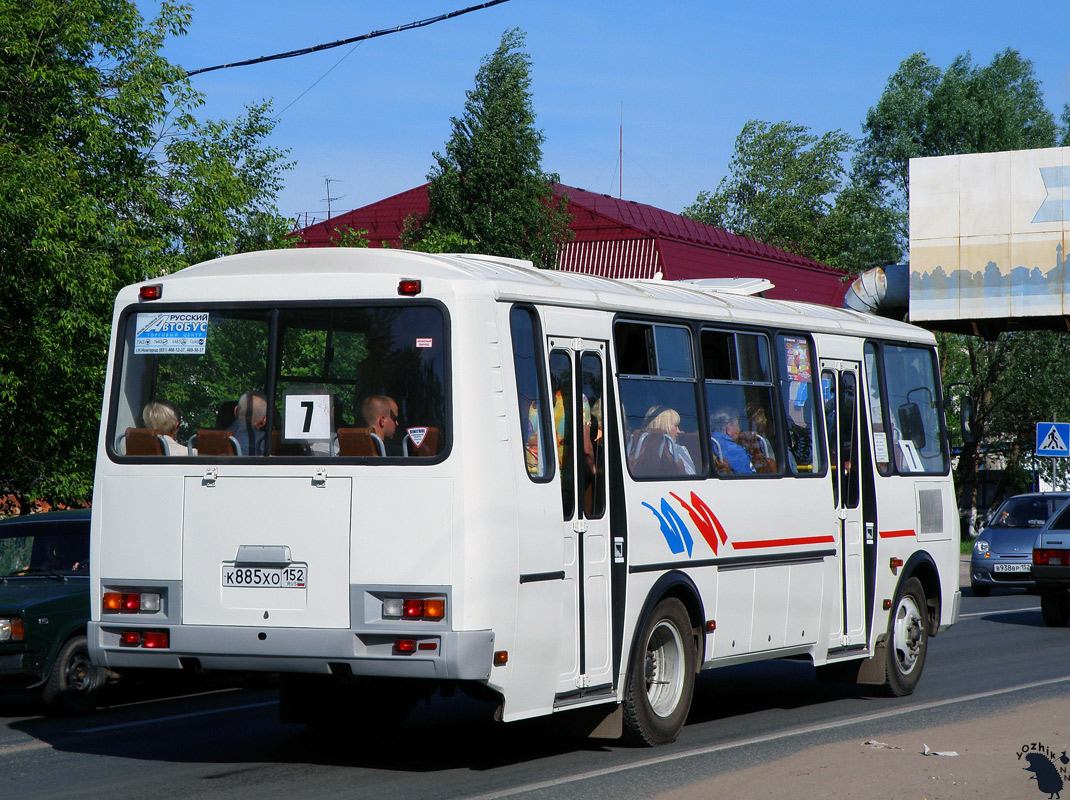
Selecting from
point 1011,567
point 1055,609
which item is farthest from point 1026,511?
point 1055,609

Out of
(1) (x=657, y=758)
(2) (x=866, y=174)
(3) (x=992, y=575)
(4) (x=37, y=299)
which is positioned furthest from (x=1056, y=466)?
(1) (x=657, y=758)

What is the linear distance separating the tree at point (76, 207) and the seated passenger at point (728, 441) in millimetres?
8414

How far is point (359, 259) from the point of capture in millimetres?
8281

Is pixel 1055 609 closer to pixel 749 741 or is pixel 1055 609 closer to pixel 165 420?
pixel 749 741

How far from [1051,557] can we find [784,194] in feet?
188

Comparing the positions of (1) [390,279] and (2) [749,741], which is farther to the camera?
(2) [749,741]

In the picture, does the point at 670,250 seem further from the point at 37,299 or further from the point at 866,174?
the point at 37,299

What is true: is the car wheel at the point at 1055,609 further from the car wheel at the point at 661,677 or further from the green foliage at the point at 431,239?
the green foliage at the point at 431,239

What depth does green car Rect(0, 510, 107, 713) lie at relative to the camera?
34.5 feet

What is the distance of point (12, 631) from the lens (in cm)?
1047

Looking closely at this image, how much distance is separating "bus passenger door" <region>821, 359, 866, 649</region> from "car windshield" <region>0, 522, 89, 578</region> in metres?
6.06

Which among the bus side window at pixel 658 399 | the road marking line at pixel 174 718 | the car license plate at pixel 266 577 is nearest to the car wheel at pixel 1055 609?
the bus side window at pixel 658 399

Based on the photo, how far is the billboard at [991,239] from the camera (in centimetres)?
2930

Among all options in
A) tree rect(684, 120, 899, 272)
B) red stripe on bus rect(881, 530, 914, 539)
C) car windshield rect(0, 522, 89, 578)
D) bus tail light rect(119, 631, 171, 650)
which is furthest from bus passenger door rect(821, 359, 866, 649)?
tree rect(684, 120, 899, 272)
